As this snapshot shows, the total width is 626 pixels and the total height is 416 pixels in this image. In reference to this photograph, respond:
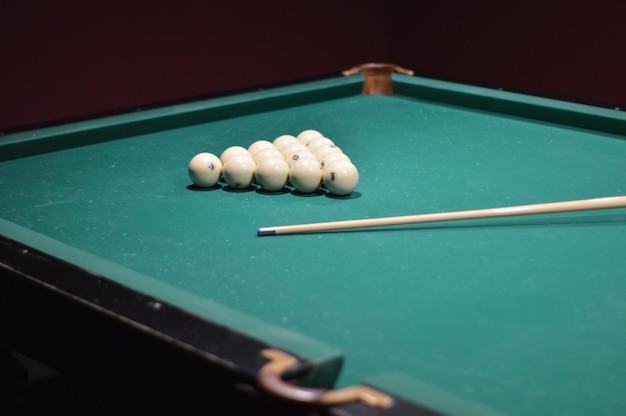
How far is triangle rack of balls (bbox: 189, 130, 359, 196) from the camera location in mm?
2227

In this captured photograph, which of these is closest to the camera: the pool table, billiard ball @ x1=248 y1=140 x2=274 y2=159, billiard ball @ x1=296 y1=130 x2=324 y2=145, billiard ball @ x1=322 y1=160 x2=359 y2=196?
the pool table

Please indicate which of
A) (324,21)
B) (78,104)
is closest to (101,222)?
(78,104)

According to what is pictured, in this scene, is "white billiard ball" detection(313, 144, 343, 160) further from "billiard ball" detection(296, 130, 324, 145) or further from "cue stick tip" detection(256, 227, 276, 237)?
"cue stick tip" detection(256, 227, 276, 237)

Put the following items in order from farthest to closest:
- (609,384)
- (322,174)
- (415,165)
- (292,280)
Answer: (415,165) < (322,174) < (292,280) < (609,384)

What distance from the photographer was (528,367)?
52.4 inches

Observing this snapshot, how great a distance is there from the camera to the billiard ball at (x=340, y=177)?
86.7 inches

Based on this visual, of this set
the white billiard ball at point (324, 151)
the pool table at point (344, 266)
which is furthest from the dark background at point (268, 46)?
the white billiard ball at point (324, 151)

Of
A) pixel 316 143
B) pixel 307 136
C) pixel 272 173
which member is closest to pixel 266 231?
pixel 272 173

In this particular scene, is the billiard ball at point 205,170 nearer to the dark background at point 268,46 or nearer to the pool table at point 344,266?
the pool table at point 344,266

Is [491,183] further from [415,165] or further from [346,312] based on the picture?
[346,312]

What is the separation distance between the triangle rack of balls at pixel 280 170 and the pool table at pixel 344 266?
4 cm

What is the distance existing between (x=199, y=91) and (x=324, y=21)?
105 cm

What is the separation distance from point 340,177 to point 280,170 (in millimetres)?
172

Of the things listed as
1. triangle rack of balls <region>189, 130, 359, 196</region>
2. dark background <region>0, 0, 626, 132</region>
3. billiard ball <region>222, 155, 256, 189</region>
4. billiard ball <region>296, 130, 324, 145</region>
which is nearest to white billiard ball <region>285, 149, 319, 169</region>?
triangle rack of balls <region>189, 130, 359, 196</region>
